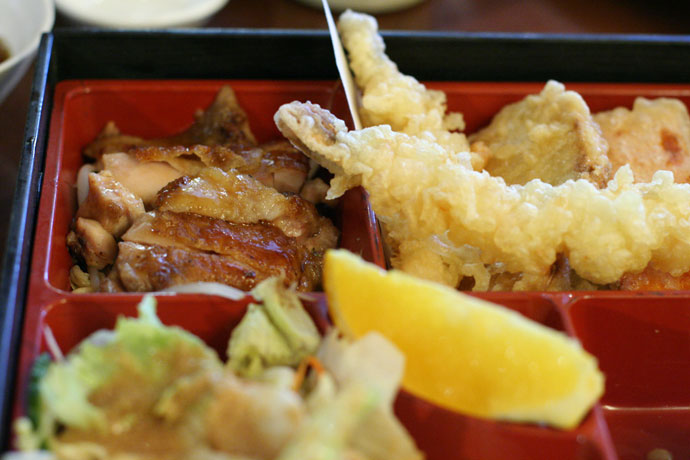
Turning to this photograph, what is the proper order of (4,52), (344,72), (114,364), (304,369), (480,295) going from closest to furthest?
(114,364), (304,369), (480,295), (344,72), (4,52)

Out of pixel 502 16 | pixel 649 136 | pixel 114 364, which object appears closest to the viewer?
pixel 114 364

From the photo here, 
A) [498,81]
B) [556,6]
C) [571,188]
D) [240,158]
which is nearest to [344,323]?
[571,188]

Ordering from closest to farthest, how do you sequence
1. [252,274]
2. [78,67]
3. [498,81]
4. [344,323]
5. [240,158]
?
[344,323], [252,274], [240,158], [78,67], [498,81]

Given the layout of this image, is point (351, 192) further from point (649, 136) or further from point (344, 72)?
point (649, 136)

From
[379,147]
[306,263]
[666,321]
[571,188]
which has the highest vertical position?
[379,147]

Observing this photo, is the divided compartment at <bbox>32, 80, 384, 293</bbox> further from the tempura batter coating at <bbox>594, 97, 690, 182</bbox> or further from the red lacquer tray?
the tempura batter coating at <bbox>594, 97, 690, 182</bbox>

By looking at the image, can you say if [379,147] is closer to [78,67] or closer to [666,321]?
[666,321]

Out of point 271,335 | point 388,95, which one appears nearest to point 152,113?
point 388,95
